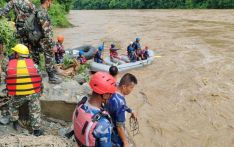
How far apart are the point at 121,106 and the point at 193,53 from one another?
11183 millimetres

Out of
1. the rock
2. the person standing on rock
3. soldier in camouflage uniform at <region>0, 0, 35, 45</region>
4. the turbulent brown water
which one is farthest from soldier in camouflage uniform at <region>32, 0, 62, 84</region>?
the person standing on rock

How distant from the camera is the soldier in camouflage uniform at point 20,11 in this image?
493 centimetres

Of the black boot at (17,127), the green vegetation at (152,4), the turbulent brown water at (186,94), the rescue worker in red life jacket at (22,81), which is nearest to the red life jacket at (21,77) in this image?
the rescue worker in red life jacket at (22,81)

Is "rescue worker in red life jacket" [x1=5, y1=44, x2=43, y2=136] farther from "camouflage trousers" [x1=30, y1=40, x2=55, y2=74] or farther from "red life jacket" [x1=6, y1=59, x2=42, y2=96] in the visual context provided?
"camouflage trousers" [x1=30, y1=40, x2=55, y2=74]

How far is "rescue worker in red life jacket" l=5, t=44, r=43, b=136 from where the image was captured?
3.68 metres

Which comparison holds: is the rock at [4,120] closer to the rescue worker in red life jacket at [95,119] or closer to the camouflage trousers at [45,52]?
the camouflage trousers at [45,52]

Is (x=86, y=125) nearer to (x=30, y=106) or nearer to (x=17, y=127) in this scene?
(x=30, y=106)

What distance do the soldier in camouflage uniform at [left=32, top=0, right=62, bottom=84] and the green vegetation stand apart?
3658 centimetres

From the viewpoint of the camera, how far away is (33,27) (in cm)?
473

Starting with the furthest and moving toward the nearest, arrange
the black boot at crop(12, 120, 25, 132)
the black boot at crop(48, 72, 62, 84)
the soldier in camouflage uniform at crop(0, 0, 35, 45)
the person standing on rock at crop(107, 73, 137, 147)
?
the black boot at crop(48, 72, 62, 84) < the soldier in camouflage uniform at crop(0, 0, 35, 45) < the black boot at crop(12, 120, 25, 132) < the person standing on rock at crop(107, 73, 137, 147)

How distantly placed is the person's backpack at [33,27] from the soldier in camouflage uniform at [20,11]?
181 mm

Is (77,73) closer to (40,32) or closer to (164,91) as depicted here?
(164,91)

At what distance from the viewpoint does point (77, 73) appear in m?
7.96

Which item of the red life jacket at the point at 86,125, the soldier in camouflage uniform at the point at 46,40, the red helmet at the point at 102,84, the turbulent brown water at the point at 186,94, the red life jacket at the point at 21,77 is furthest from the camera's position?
the turbulent brown water at the point at 186,94
